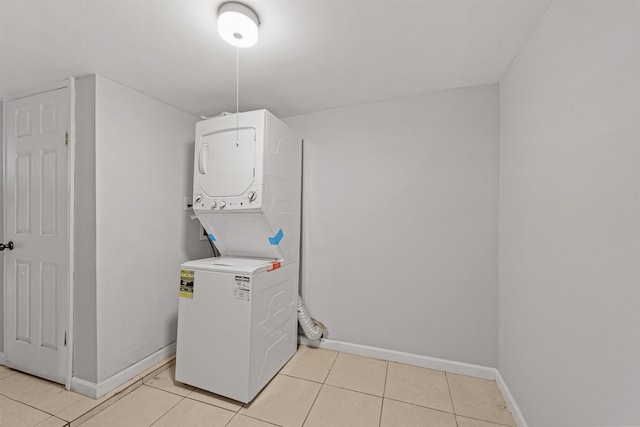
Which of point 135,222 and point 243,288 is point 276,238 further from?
point 135,222

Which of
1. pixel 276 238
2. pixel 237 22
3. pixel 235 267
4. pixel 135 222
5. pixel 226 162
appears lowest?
pixel 235 267

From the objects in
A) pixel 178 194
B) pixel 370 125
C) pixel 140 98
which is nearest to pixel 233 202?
pixel 178 194

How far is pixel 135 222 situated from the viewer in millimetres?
1889

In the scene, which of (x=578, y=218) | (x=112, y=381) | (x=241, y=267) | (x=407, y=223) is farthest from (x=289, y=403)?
(x=578, y=218)

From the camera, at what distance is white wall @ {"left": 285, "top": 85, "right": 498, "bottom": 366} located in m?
1.84

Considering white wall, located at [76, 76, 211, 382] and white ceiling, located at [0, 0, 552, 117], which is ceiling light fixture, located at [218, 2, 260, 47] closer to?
white ceiling, located at [0, 0, 552, 117]

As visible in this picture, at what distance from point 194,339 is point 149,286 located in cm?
64

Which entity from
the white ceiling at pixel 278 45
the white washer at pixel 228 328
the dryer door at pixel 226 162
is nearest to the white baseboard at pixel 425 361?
the white washer at pixel 228 328

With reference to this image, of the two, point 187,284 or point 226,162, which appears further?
point 226,162

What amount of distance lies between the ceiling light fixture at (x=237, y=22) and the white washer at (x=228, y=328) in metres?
1.30

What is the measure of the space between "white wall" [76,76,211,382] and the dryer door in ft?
1.47

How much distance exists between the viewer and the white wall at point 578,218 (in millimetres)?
738

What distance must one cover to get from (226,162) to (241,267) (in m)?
0.78

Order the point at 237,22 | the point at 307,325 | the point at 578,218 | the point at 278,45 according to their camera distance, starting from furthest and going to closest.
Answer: the point at 307,325
the point at 278,45
the point at 237,22
the point at 578,218
